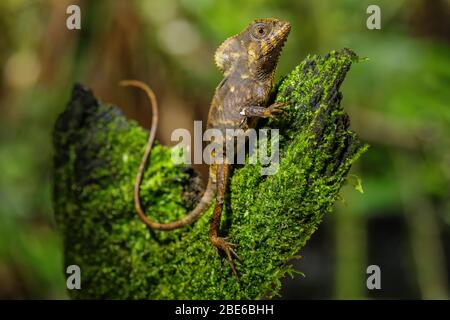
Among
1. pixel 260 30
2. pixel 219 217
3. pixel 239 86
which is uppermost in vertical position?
pixel 260 30

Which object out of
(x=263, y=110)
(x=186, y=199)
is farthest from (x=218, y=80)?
(x=263, y=110)

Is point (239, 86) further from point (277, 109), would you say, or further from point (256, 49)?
point (277, 109)

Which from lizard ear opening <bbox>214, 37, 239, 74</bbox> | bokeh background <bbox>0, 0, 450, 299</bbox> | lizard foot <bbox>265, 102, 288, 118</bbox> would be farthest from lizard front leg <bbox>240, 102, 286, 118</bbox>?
bokeh background <bbox>0, 0, 450, 299</bbox>
